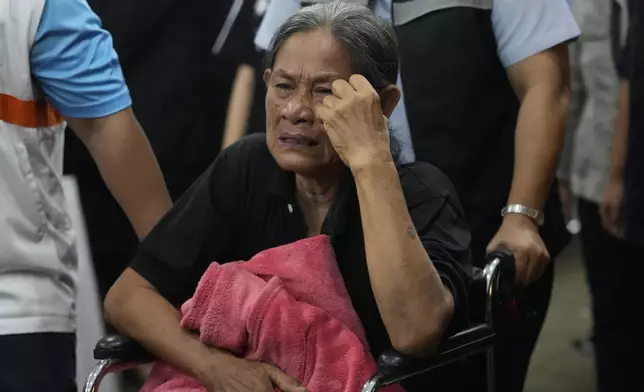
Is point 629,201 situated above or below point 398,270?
below

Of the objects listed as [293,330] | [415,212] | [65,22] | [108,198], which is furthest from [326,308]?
[108,198]

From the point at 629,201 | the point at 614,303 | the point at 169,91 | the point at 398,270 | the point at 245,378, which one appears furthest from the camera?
the point at 169,91

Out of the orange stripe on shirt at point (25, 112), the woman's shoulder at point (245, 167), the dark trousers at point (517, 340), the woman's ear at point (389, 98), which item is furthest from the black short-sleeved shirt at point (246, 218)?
the dark trousers at point (517, 340)

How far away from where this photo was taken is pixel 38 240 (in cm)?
188

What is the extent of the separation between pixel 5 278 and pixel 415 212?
2.27 ft

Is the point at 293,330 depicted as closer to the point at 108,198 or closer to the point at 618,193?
the point at 618,193

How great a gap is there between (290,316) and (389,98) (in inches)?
16.1

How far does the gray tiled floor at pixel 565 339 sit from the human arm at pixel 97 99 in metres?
1.66

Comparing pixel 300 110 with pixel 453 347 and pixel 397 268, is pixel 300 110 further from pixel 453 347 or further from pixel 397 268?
Result: pixel 453 347

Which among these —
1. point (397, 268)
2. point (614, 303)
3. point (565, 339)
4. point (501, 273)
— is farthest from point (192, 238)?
point (565, 339)

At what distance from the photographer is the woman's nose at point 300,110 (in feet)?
5.86

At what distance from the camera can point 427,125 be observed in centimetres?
223

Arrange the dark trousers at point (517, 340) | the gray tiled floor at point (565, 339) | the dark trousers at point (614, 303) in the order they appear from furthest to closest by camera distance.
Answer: the gray tiled floor at point (565, 339) → the dark trousers at point (614, 303) → the dark trousers at point (517, 340)

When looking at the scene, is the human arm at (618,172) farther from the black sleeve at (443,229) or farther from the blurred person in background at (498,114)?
the black sleeve at (443,229)
